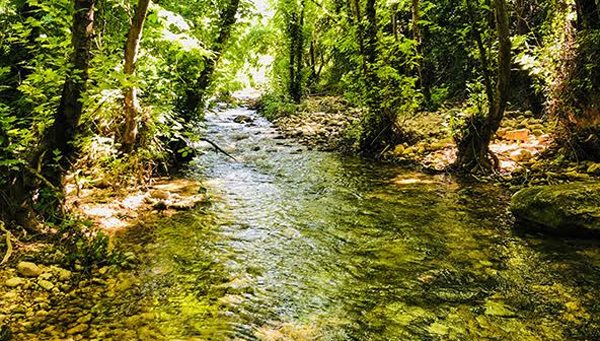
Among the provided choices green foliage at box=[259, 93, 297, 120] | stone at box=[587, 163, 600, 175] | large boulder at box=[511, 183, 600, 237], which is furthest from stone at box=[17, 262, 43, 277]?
green foliage at box=[259, 93, 297, 120]

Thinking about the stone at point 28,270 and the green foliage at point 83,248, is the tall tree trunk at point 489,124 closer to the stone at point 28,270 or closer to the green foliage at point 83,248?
the green foliage at point 83,248

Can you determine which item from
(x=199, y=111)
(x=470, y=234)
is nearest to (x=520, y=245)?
(x=470, y=234)

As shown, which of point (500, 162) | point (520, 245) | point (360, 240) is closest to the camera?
point (520, 245)

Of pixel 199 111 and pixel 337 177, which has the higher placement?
pixel 199 111

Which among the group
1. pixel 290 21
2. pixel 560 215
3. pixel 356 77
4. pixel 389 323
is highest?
pixel 290 21

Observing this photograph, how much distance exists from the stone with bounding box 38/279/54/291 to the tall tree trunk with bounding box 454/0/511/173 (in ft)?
22.7

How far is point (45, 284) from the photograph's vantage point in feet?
12.9

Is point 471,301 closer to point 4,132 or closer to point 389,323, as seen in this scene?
point 389,323

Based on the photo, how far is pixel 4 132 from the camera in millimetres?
4566

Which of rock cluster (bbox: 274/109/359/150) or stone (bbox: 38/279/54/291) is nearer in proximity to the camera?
stone (bbox: 38/279/54/291)

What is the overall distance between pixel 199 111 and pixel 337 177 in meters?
3.39

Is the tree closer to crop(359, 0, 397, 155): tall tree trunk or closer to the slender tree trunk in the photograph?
the slender tree trunk

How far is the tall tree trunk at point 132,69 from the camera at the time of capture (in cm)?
620

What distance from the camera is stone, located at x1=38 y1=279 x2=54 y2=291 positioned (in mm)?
3906
